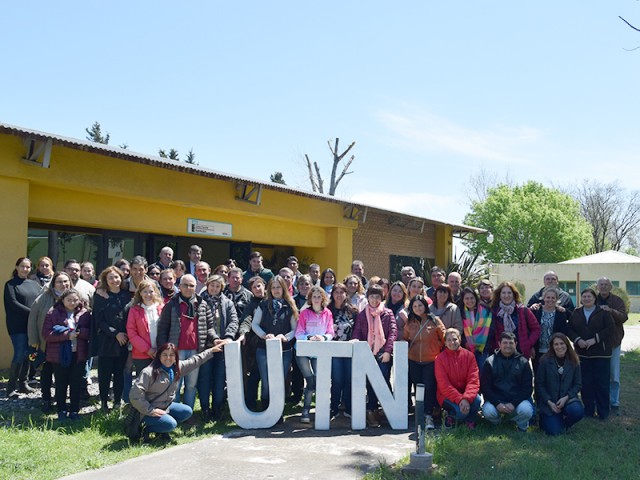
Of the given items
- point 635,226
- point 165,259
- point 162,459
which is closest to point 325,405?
point 162,459

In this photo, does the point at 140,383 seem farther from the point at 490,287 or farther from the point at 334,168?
the point at 334,168

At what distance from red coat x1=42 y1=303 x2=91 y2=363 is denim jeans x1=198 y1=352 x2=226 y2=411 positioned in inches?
52.5

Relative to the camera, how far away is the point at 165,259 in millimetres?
8586

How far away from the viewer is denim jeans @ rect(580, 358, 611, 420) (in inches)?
288

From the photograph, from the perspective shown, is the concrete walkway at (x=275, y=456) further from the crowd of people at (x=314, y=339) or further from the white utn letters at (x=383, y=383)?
→ the crowd of people at (x=314, y=339)

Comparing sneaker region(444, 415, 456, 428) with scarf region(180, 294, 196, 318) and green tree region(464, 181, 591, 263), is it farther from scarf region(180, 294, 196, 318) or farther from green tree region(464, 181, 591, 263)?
green tree region(464, 181, 591, 263)

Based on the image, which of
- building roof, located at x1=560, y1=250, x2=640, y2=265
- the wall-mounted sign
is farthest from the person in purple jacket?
building roof, located at x1=560, y1=250, x2=640, y2=265

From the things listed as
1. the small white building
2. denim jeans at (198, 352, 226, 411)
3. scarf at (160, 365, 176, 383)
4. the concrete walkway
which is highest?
the small white building

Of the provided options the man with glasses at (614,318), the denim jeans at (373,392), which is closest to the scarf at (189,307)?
the denim jeans at (373,392)

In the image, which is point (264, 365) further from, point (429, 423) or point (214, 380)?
point (429, 423)

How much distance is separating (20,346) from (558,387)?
21.6ft

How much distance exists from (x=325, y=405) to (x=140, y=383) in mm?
2002

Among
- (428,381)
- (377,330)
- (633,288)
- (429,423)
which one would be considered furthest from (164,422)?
(633,288)

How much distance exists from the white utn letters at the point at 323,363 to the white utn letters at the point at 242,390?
0.31 metres
